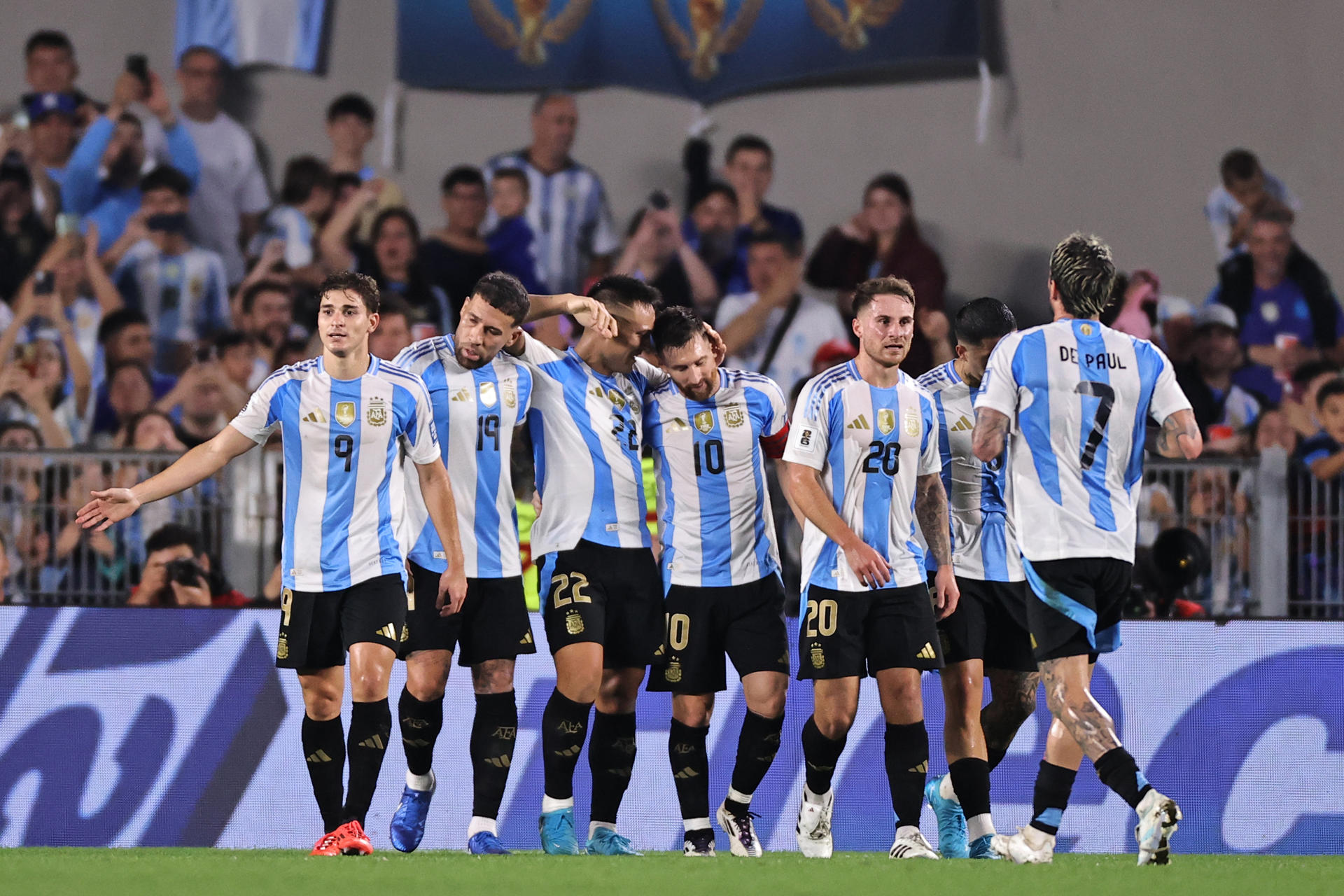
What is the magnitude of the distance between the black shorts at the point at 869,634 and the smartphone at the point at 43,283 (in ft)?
29.1

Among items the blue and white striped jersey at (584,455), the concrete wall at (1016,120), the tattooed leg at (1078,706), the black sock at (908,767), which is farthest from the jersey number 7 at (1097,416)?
the concrete wall at (1016,120)

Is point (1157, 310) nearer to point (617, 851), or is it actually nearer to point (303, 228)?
point (303, 228)

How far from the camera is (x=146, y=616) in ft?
27.3

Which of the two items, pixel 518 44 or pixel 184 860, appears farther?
pixel 518 44

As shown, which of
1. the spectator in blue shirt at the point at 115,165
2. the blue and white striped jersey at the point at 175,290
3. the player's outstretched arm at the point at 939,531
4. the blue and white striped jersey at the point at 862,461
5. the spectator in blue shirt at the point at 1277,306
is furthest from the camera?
the spectator in blue shirt at the point at 115,165

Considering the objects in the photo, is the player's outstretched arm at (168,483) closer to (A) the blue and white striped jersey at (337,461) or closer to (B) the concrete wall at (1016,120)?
(A) the blue and white striped jersey at (337,461)

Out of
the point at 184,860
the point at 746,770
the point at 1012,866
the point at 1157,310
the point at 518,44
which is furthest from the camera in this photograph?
the point at 518,44

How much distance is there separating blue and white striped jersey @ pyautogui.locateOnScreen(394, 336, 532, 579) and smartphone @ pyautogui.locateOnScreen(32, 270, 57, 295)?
7.20 m

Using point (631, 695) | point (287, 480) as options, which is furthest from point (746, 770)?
point (287, 480)

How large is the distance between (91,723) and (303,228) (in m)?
6.39

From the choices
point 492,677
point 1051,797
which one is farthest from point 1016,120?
point 1051,797

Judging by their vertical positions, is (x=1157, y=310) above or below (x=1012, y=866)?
above

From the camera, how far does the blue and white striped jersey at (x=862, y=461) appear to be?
257 inches

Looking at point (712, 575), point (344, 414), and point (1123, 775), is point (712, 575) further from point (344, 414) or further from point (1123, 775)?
point (1123, 775)
